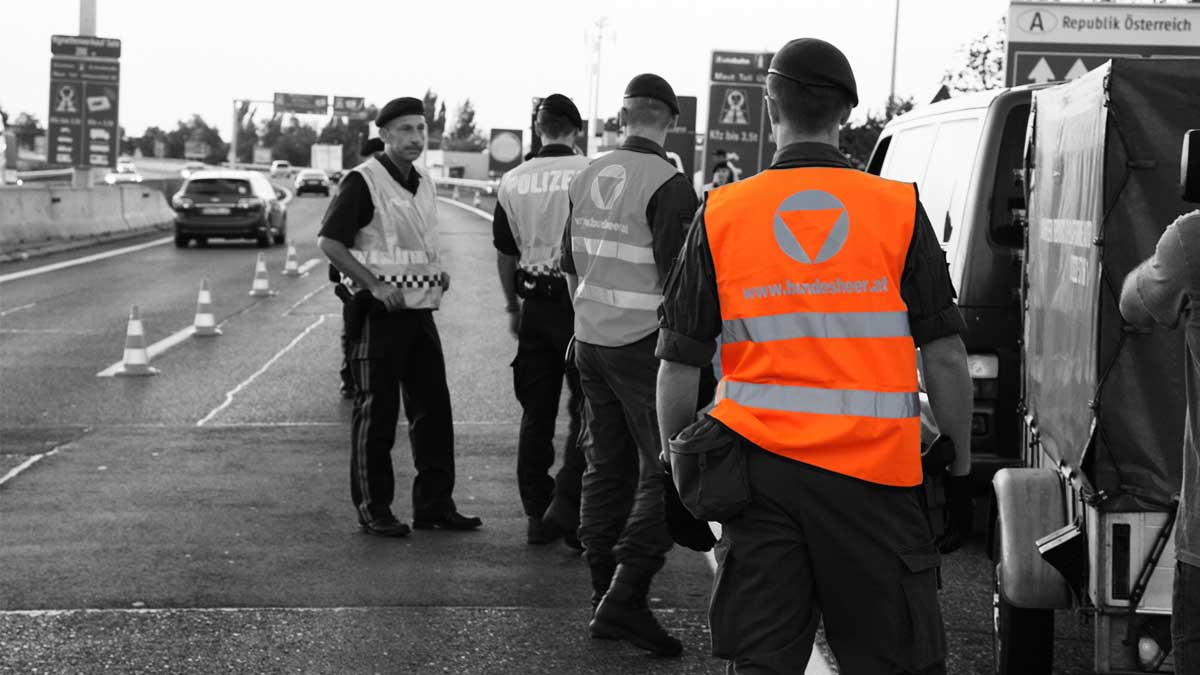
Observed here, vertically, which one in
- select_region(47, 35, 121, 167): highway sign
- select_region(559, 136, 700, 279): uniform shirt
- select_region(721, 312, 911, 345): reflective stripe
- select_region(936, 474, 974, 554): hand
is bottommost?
select_region(936, 474, 974, 554): hand

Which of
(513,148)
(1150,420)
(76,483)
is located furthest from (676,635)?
(513,148)

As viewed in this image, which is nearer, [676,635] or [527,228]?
[676,635]

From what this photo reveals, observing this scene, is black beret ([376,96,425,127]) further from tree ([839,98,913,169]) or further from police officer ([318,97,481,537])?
tree ([839,98,913,169])

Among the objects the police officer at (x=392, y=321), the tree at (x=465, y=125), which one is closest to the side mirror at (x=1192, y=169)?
the police officer at (x=392, y=321)

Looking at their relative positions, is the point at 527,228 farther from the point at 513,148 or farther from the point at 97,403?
the point at 513,148

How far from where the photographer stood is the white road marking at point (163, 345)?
1378cm

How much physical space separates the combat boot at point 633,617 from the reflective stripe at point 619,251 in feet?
3.32

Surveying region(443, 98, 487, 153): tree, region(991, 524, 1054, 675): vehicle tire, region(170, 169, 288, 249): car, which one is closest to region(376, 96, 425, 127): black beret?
region(991, 524, 1054, 675): vehicle tire

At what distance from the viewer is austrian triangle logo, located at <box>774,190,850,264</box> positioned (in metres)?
3.74

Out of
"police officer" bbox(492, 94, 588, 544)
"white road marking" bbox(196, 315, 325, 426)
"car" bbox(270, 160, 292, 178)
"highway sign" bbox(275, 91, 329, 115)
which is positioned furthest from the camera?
"highway sign" bbox(275, 91, 329, 115)

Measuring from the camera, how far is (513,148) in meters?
51.3

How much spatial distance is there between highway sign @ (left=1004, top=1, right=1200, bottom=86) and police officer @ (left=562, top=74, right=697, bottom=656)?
52.0 ft

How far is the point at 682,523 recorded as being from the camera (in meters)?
4.04

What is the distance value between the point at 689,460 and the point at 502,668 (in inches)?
83.0
